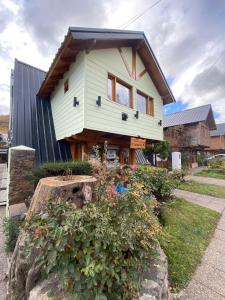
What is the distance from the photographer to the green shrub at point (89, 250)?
198cm

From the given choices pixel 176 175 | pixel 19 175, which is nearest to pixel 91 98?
pixel 19 175

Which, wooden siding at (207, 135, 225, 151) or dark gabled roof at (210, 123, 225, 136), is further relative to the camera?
dark gabled roof at (210, 123, 225, 136)

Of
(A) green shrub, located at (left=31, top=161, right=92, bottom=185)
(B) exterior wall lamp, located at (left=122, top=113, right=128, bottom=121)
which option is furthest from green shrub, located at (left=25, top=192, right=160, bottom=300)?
(B) exterior wall lamp, located at (left=122, top=113, right=128, bottom=121)

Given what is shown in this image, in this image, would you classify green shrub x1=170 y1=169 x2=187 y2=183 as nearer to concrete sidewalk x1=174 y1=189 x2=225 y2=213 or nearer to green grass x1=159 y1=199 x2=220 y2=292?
concrete sidewalk x1=174 y1=189 x2=225 y2=213

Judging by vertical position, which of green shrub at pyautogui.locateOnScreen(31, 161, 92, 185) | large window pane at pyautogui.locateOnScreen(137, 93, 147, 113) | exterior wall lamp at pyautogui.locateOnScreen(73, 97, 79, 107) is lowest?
green shrub at pyautogui.locateOnScreen(31, 161, 92, 185)

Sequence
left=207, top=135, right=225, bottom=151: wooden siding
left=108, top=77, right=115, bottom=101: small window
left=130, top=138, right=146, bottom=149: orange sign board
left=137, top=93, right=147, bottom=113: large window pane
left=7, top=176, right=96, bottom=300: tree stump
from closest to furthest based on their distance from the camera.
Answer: left=7, top=176, right=96, bottom=300: tree stump → left=108, top=77, right=115, bottom=101: small window → left=130, top=138, right=146, bottom=149: orange sign board → left=137, top=93, right=147, bottom=113: large window pane → left=207, top=135, right=225, bottom=151: wooden siding

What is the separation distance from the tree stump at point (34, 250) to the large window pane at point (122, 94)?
5427 mm

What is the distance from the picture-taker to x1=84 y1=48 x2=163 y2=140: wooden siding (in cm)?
639

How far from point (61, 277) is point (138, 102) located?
8.16 metres

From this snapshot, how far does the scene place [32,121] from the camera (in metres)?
8.09

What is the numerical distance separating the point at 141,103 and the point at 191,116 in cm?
1537

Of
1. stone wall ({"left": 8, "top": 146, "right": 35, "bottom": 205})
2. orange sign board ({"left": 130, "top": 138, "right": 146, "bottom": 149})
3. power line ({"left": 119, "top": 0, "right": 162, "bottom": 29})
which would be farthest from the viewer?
orange sign board ({"left": 130, "top": 138, "right": 146, "bottom": 149})

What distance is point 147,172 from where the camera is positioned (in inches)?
233

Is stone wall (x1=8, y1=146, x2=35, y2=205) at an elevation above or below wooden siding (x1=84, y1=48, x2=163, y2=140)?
below
